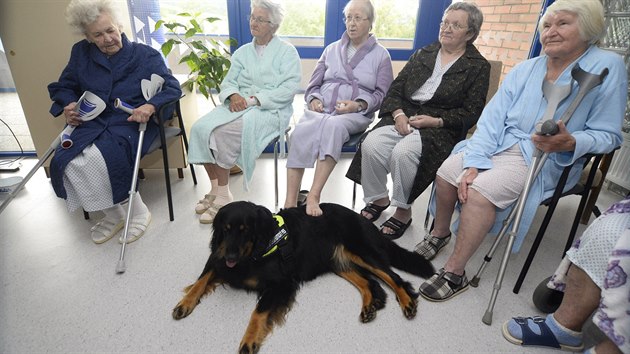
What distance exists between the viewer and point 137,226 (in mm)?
2068

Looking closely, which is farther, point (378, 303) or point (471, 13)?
point (471, 13)

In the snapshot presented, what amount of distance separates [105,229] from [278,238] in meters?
1.17

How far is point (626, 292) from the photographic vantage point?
100cm

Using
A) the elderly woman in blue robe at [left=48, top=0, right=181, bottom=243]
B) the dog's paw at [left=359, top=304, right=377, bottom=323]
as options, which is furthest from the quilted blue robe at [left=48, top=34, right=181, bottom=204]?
the dog's paw at [left=359, top=304, right=377, bottom=323]

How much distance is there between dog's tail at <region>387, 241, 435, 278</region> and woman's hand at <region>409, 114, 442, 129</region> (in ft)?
2.31

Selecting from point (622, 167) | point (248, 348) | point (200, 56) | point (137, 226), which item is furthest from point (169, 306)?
point (622, 167)

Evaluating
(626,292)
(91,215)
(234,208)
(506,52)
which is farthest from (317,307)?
(506,52)

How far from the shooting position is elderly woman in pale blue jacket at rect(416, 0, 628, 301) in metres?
1.46

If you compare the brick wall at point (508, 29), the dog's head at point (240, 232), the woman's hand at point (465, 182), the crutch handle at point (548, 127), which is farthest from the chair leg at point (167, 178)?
the brick wall at point (508, 29)

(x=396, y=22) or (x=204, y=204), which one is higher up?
(x=396, y=22)

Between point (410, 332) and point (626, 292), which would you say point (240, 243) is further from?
point (626, 292)

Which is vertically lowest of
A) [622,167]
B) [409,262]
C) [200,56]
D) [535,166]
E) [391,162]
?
[409,262]

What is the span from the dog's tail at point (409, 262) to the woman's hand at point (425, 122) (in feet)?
2.31

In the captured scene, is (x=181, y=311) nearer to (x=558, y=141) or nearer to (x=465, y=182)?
(x=465, y=182)
